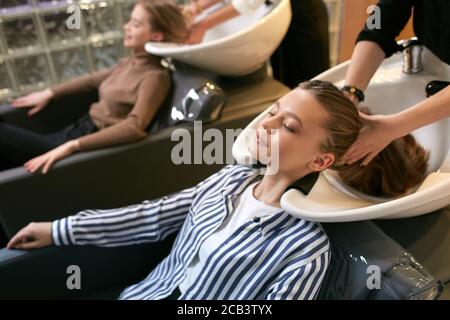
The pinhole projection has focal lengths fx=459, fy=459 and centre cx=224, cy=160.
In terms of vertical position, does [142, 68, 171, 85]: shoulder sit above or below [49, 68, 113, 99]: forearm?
above

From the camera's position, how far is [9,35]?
6.75ft

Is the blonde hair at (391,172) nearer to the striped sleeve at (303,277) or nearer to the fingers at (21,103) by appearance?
the striped sleeve at (303,277)

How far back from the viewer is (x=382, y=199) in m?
0.95

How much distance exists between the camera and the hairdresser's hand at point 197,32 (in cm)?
165

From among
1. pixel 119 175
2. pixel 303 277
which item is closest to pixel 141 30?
pixel 119 175

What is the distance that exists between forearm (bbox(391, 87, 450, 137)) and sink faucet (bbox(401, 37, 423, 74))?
0.26 metres

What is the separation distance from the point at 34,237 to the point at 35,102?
81 centimetres

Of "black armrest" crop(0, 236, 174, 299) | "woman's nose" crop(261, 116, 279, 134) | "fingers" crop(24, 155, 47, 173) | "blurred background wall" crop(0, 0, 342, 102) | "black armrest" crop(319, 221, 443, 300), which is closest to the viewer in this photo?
"black armrest" crop(319, 221, 443, 300)

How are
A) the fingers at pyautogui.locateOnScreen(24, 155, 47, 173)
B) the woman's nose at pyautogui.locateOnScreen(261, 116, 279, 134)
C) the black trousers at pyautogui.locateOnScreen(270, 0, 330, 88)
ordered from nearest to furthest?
the woman's nose at pyautogui.locateOnScreen(261, 116, 279, 134) → the fingers at pyautogui.locateOnScreen(24, 155, 47, 173) → the black trousers at pyautogui.locateOnScreen(270, 0, 330, 88)

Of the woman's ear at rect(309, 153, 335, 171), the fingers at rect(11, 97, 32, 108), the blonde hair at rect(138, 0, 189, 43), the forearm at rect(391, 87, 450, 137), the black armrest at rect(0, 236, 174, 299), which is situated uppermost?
the blonde hair at rect(138, 0, 189, 43)

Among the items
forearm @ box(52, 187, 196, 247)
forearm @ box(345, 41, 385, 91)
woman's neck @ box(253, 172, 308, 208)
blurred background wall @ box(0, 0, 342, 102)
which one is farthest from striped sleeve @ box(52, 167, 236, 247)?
blurred background wall @ box(0, 0, 342, 102)

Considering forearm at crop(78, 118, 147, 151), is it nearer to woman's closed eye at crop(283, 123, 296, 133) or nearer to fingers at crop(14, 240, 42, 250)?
fingers at crop(14, 240, 42, 250)

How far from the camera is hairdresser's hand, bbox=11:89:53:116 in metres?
1.70
